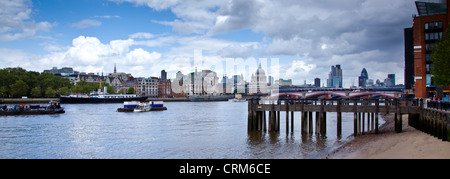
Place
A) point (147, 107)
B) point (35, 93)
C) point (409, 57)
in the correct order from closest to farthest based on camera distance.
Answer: point (147, 107) → point (409, 57) → point (35, 93)

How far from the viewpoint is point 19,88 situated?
131500 millimetres

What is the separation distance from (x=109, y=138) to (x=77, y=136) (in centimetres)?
453

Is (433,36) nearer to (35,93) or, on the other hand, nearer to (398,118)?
(398,118)

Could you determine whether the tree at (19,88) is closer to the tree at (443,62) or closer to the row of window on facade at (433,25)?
the row of window on facade at (433,25)

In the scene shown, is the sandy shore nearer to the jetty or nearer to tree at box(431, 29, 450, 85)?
the jetty

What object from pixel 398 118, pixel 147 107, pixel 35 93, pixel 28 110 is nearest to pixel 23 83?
pixel 35 93

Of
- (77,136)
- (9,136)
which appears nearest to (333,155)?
(77,136)

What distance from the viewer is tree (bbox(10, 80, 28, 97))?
5157 inches

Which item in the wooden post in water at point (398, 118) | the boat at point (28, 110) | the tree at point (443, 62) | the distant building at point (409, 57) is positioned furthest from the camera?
the distant building at point (409, 57)

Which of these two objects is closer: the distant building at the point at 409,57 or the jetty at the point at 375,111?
the jetty at the point at 375,111

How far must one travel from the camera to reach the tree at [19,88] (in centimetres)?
13100

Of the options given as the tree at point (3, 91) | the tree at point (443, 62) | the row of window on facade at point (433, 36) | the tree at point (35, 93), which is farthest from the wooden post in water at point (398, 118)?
the tree at point (3, 91)

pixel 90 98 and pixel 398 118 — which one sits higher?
pixel 398 118
